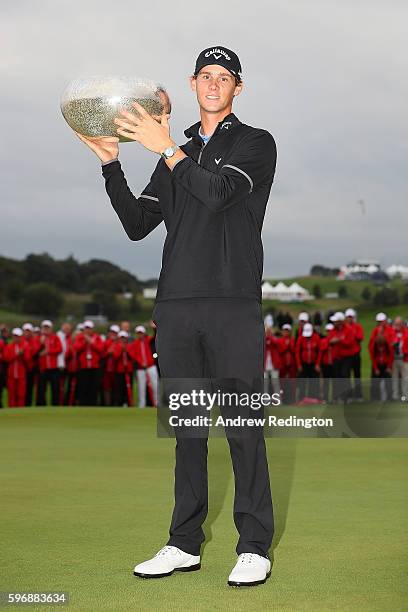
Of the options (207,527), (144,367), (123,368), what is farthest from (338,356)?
(207,527)

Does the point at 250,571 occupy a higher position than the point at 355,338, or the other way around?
the point at 355,338

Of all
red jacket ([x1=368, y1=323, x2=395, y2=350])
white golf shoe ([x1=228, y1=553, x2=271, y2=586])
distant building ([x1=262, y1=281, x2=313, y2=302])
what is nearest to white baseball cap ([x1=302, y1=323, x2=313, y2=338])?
red jacket ([x1=368, y1=323, x2=395, y2=350])

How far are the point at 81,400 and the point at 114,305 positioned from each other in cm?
7100

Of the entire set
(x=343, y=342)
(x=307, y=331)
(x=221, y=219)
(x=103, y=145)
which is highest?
(x=103, y=145)

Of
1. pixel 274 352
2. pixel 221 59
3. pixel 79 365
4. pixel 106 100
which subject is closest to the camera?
pixel 106 100

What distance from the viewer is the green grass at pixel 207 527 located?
17.6 ft

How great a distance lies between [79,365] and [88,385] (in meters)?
0.68

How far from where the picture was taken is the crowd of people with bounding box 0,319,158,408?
28.7 m

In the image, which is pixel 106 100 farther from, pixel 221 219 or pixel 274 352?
pixel 274 352

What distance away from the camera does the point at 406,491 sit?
31.7ft

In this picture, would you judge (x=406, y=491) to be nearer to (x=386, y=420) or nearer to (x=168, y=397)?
(x=168, y=397)

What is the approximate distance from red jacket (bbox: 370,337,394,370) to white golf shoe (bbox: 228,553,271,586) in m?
23.4

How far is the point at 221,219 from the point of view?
5.66 metres

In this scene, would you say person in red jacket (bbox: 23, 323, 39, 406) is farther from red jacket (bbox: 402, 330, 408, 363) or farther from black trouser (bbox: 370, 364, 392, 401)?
red jacket (bbox: 402, 330, 408, 363)
